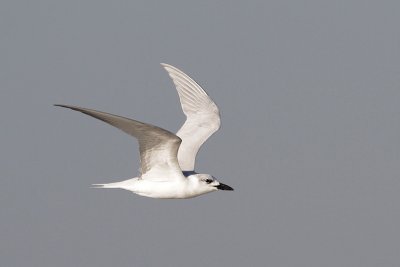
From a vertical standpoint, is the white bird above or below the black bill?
above

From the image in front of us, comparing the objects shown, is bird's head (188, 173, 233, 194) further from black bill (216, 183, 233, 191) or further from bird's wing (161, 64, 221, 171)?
bird's wing (161, 64, 221, 171)

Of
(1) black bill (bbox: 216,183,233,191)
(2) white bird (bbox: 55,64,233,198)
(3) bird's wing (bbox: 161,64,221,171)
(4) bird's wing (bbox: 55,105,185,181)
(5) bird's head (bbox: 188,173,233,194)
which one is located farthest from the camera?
(3) bird's wing (bbox: 161,64,221,171)

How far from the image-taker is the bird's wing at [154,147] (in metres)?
21.4

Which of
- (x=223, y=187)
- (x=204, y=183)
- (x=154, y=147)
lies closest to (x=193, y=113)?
(x=223, y=187)

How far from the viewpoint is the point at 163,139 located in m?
23.5

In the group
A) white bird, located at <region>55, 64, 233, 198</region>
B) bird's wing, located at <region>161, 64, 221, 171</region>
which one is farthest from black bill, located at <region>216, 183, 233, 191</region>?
bird's wing, located at <region>161, 64, 221, 171</region>

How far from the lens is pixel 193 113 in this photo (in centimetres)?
2911

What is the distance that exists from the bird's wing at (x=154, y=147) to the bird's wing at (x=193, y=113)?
8.90ft

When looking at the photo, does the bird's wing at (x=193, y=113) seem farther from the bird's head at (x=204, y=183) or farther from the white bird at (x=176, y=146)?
the bird's head at (x=204, y=183)

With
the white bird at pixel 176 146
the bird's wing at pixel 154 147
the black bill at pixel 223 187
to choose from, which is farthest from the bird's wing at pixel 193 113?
the bird's wing at pixel 154 147

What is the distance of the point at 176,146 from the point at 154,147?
1.61 ft

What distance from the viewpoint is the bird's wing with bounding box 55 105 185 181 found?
2145 cm

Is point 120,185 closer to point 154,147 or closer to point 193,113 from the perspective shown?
point 154,147

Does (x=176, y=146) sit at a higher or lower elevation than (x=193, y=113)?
lower
